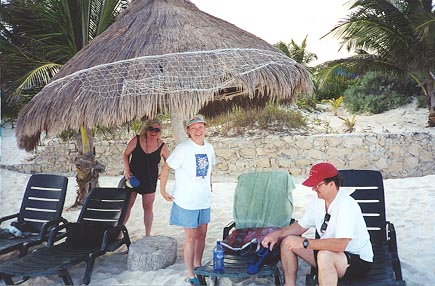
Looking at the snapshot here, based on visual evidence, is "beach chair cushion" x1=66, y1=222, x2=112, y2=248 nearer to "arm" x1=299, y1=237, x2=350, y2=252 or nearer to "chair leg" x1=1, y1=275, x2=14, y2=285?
"chair leg" x1=1, y1=275, x2=14, y2=285

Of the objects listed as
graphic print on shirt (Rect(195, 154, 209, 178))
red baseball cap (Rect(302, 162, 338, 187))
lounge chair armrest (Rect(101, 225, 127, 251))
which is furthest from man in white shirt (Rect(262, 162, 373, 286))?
lounge chair armrest (Rect(101, 225, 127, 251))

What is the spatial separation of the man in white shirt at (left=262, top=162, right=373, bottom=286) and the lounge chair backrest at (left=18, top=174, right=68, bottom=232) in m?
3.09

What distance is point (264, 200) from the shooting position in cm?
445

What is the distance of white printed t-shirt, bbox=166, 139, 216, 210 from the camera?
12.0 ft

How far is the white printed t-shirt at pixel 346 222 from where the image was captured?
283cm

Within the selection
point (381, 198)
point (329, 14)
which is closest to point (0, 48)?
point (381, 198)

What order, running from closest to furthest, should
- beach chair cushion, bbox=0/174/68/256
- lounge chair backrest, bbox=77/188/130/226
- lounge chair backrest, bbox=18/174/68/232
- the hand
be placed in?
1. the hand
2. beach chair cushion, bbox=0/174/68/256
3. lounge chair backrest, bbox=77/188/130/226
4. lounge chair backrest, bbox=18/174/68/232

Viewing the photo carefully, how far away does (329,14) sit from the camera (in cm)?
1216

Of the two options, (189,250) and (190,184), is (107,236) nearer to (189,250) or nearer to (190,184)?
(189,250)

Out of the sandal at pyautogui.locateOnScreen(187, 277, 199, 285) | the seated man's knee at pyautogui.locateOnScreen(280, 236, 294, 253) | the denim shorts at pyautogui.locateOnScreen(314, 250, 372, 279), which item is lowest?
the sandal at pyautogui.locateOnScreen(187, 277, 199, 285)

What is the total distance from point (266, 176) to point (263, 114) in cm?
788

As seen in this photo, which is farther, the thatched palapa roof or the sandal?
the thatched palapa roof

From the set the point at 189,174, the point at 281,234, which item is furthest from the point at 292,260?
the point at 189,174

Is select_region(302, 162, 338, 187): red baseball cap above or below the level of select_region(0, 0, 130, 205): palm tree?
below
